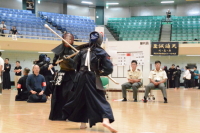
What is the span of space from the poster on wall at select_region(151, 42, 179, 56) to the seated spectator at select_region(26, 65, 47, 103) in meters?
13.5

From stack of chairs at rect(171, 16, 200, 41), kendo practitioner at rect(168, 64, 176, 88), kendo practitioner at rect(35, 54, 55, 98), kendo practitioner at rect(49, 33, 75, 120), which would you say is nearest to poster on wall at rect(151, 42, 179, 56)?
kendo practitioner at rect(168, 64, 176, 88)

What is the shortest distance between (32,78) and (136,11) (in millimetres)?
23981

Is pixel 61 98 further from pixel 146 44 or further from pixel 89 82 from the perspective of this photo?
pixel 146 44

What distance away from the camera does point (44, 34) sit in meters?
23.3

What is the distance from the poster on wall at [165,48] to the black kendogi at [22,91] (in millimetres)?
13246

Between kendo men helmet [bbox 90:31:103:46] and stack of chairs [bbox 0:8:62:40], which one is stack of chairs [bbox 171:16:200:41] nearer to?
stack of chairs [bbox 0:8:62:40]

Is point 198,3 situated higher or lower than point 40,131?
higher

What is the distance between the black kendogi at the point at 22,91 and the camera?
1047cm

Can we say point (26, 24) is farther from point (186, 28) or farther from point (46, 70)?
point (186, 28)

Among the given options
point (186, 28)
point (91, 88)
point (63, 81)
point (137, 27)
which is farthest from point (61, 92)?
point (137, 27)

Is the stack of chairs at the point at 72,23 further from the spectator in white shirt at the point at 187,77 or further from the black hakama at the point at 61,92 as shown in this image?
the black hakama at the point at 61,92

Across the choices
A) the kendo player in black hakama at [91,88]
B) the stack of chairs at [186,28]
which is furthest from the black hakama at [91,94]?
the stack of chairs at [186,28]

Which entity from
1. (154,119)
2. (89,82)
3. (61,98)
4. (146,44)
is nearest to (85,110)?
(89,82)

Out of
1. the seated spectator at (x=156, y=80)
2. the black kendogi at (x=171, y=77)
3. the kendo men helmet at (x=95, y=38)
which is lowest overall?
the black kendogi at (x=171, y=77)
